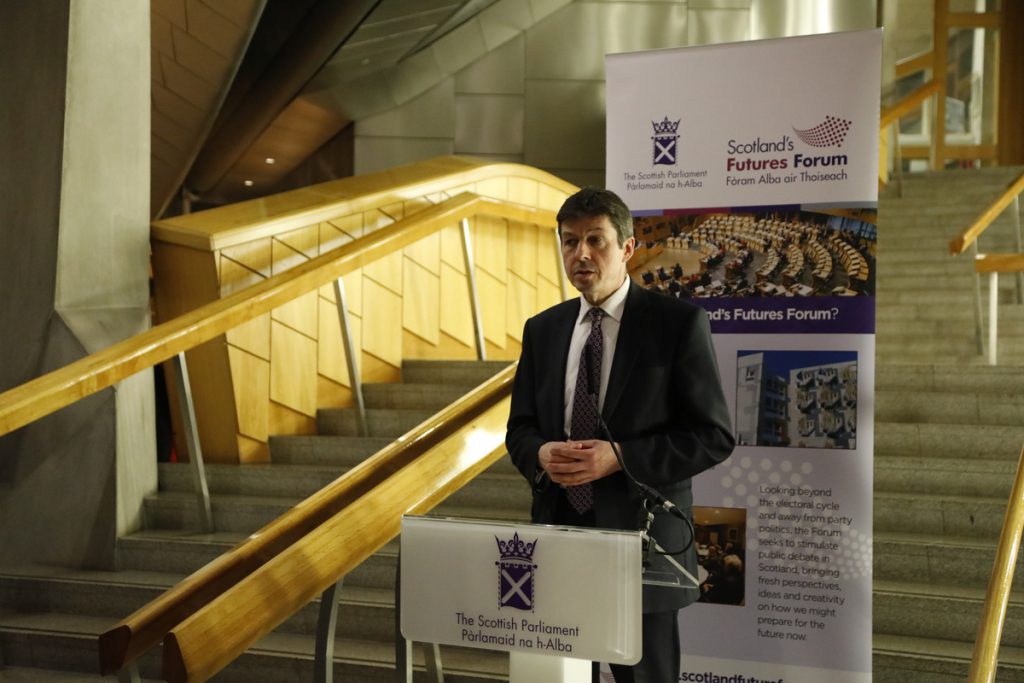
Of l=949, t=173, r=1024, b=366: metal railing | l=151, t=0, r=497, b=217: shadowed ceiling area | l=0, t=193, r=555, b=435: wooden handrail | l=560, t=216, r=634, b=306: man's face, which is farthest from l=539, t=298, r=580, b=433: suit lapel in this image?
l=151, t=0, r=497, b=217: shadowed ceiling area

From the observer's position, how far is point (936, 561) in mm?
3434

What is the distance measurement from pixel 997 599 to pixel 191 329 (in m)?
2.66

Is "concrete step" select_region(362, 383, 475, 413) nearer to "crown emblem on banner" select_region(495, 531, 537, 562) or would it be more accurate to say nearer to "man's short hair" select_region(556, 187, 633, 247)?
"man's short hair" select_region(556, 187, 633, 247)

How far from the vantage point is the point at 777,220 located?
2785 millimetres

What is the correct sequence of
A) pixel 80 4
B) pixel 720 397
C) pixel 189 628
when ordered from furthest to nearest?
pixel 80 4 < pixel 720 397 < pixel 189 628

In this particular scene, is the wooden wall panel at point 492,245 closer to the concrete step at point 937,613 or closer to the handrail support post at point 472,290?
the handrail support post at point 472,290

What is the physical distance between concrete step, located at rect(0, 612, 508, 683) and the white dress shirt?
1.16 metres

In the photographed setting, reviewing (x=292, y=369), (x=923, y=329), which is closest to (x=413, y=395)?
(x=292, y=369)

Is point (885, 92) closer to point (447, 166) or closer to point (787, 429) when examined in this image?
point (447, 166)

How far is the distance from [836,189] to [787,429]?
0.62 meters

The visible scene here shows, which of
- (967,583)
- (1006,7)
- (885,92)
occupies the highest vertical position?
(1006,7)

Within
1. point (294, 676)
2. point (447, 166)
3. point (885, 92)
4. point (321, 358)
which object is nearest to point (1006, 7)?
point (885, 92)

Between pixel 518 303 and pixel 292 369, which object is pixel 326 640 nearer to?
pixel 292 369

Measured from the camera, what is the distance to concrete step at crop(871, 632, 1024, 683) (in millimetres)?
2938
